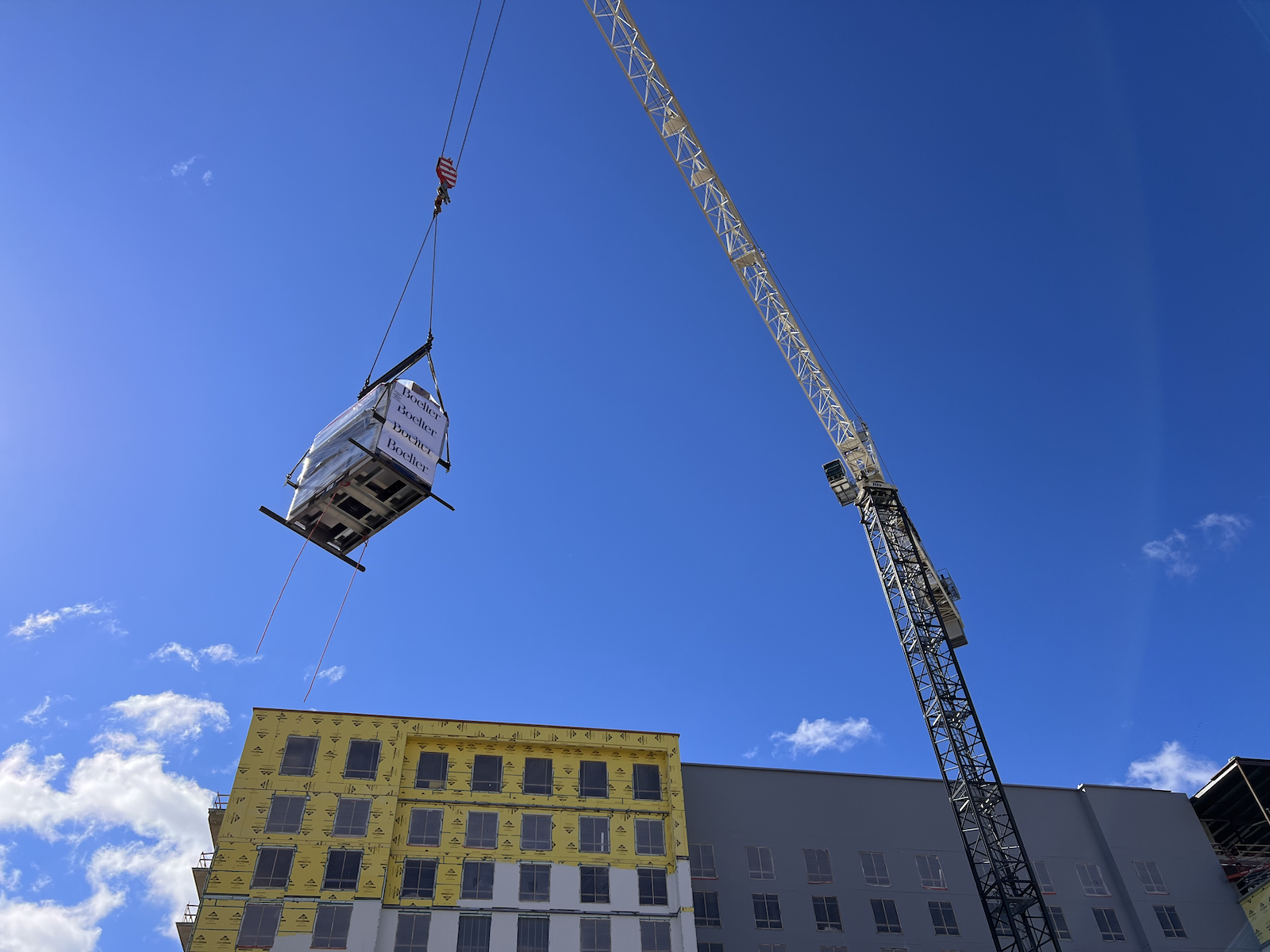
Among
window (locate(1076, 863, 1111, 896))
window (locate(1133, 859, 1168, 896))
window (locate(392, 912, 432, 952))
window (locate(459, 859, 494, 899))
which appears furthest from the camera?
window (locate(1133, 859, 1168, 896))

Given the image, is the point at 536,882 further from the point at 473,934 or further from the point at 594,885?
the point at 473,934

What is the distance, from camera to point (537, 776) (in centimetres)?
4953

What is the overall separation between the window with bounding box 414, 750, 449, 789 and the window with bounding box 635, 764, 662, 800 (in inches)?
395

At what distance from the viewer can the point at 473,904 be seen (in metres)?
44.8

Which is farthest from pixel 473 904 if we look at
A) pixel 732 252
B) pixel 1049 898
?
pixel 732 252

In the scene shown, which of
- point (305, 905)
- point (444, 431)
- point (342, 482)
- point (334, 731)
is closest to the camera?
point (342, 482)

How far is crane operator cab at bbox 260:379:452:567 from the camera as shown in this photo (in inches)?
1181

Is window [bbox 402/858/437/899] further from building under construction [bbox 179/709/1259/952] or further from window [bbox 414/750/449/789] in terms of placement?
window [bbox 414/750/449/789]

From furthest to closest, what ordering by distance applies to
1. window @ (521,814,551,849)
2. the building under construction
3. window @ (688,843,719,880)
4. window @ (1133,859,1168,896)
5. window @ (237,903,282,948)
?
1. window @ (1133,859,1168,896)
2. window @ (688,843,719,880)
3. window @ (521,814,551,849)
4. the building under construction
5. window @ (237,903,282,948)

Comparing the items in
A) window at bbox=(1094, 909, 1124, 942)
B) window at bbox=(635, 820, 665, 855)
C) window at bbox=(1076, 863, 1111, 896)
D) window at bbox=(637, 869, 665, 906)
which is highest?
window at bbox=(635, 820, 665, 855)

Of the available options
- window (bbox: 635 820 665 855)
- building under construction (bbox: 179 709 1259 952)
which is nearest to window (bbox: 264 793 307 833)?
building under construction (bbox: 179 709 1259 952)

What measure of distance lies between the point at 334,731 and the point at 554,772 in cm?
1154

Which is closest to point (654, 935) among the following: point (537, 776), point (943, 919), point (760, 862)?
point (760, 862)

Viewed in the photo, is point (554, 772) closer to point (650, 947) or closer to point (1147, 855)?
point (650, 947)
